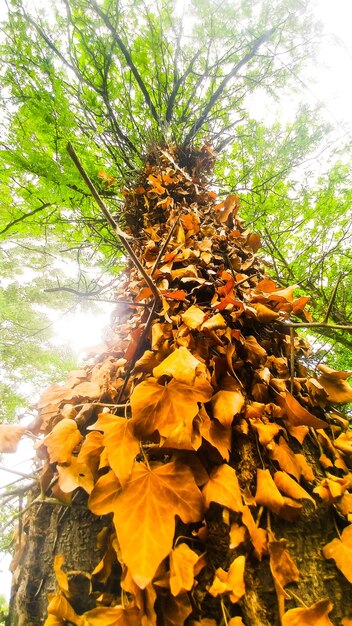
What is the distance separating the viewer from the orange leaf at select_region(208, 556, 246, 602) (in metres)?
0.51

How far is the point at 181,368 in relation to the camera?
2.05 feet

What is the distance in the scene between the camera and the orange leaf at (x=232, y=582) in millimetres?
505

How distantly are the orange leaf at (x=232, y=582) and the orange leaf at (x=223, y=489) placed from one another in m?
0.09

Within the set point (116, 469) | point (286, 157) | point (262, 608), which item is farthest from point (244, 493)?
point (286, 157)

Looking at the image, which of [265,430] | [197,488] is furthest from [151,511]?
[265,430]

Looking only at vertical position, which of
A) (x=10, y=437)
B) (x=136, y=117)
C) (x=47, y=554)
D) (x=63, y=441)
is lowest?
(x=47, y=554)

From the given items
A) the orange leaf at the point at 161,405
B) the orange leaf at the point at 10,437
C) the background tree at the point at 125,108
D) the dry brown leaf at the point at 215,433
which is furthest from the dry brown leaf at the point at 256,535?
the background tree at the point at 125,108

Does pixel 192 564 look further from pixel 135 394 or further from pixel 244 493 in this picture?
pixel 135 394

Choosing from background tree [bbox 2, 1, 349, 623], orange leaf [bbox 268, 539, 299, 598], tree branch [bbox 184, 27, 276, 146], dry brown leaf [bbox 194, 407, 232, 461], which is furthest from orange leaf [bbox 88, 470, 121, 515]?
tree branch [bbox 184, 27, 276, 146]

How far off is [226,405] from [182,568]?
1.05 ft

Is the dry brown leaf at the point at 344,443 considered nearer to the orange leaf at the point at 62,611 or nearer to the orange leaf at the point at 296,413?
the orange leaf at the point at 296,413

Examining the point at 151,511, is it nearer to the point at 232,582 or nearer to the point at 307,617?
the point at 232,582

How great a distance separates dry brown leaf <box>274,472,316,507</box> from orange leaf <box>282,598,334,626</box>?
16 cm

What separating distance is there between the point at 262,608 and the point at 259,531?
0.37 ft
